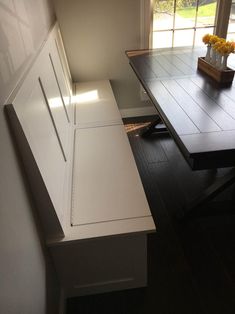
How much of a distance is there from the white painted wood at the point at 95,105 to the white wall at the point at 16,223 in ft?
2.92

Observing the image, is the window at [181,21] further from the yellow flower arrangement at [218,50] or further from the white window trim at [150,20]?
the yellow flower arrangement at [218,50]

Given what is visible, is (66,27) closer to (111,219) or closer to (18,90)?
(18,90)

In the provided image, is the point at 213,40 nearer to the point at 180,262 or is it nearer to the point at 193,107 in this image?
the point at 193,107

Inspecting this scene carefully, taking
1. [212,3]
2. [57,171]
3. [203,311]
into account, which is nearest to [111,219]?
[57,171]

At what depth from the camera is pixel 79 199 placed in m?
1.38

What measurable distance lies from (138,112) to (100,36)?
0.94 metres

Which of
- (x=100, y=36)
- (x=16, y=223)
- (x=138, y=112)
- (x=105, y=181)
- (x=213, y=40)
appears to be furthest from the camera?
(x=138, y=112)

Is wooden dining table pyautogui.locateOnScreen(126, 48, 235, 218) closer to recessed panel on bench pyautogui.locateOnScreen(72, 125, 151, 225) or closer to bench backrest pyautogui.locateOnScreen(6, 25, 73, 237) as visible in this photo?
recessed panel on bench pyautogui.locateOnScreen(72, 125, 151, 225)

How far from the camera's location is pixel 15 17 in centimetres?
118

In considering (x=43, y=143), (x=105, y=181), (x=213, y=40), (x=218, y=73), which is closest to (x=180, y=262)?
(x=105, y=181)

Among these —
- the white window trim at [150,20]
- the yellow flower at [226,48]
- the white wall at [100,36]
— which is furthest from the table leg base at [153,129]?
the yellow flower at [226,48]

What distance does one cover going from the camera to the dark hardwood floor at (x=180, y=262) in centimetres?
139

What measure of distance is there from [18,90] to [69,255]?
2.54ft

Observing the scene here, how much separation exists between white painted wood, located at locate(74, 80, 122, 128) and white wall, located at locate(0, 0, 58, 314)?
891 millimetres
